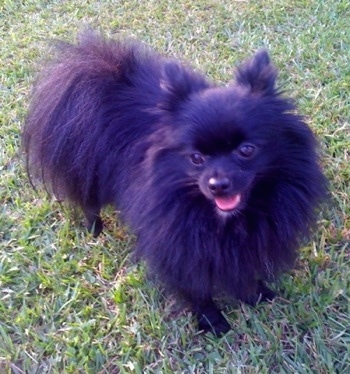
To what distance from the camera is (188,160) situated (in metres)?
2.11

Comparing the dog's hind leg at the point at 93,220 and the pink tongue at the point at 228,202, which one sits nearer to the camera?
the pink tongue at the point at 228,202

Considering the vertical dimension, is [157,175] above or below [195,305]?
above

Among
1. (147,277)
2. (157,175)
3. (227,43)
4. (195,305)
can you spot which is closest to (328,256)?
(195,305)

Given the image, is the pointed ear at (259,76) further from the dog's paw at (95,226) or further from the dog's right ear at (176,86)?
the dog's paw at (95,226)

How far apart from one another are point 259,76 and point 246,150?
34 centimetres

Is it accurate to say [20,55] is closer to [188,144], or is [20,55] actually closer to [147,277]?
[147,277]

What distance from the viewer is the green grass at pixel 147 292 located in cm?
246

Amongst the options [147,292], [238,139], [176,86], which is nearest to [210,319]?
[147,292]

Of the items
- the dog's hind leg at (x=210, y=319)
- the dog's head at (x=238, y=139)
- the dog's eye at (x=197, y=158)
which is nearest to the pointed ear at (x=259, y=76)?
the dog's head at (x=238, y=139)

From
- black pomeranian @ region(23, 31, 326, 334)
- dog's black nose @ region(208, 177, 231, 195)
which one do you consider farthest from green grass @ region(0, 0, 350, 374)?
dog's black nose @ region(208, 177, 231, 195)

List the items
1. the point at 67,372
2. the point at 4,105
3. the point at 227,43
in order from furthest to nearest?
the point at 227,43 < the point at 4,105 < the point at 67,372

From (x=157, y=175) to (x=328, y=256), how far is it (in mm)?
1142

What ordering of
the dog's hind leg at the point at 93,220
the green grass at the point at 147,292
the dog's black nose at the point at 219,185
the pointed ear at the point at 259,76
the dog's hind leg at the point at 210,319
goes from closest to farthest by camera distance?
the dog's black nose at the point at 219,185, the pointed ear at the point at 259,76, the green grass at the point at 147,292, the dog's hind leg at the point at 210,319, the dog's hind leg at the point at 93,220

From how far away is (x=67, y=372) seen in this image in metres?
2.44
